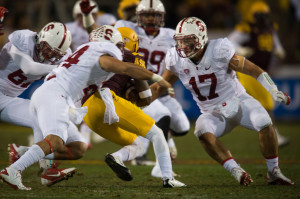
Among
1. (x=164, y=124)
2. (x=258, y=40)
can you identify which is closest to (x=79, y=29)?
(x=258, y=40)

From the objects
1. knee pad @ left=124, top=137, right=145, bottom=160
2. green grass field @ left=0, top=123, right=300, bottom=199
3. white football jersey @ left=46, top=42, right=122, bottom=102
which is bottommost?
green grass field @ left=0, top=123, right=300, bottom=199

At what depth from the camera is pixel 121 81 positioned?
5012 millimetres

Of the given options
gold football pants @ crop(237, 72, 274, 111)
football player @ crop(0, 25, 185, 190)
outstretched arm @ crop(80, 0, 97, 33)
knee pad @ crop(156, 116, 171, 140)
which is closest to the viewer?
football player @ crop(0, 25, 185, 190)

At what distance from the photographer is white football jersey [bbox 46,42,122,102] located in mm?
4516

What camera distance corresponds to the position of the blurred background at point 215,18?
11570 mm

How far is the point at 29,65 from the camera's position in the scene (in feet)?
16.4

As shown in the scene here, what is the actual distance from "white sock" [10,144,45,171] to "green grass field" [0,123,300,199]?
0.73 feet

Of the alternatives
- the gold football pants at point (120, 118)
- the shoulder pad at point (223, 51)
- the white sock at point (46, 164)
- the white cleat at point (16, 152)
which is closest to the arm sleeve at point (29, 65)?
the gold football pants at point (120, 118)

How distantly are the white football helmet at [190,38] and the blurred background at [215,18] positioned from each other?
6.24 meters

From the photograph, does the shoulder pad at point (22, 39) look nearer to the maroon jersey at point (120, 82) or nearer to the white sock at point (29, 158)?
the maroon jersey at point (120, 82)

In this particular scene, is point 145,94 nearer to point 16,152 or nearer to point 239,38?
point 16,152

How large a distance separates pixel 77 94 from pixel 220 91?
144 centimetres

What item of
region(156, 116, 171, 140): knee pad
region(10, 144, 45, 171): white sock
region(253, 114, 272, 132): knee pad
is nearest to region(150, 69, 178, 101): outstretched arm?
region(156, 116, 171, 140): knee pad

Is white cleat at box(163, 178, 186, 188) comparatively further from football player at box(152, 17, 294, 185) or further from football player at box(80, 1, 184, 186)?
football player at box(152, 17, 294, 185)
